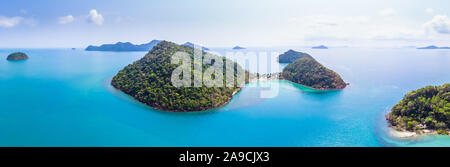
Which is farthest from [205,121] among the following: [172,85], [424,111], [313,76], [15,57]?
[15,57]

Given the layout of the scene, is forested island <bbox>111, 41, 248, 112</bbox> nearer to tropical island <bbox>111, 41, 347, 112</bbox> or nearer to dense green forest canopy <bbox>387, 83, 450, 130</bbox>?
tropical island <bbox>111, 41, 347, 112</bbox>

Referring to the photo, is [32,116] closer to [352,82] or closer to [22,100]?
[22,100]

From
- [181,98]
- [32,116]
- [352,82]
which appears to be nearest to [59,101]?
[32,116]

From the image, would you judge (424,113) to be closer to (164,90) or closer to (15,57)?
(164,90)

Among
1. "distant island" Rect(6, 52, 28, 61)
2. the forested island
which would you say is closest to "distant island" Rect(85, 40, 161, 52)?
"distant island" Rect(6, 52, 28, 61)

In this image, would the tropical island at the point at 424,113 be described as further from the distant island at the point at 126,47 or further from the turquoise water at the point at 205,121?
the distant island at the point at 126,47

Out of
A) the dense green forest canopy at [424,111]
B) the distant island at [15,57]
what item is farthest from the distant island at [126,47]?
the dense green forest canopy at [424,111]
